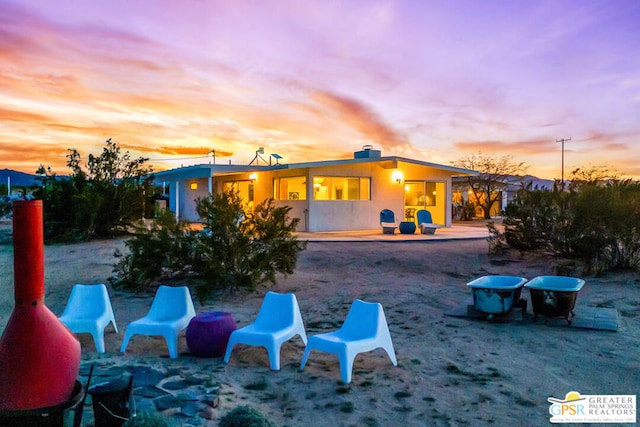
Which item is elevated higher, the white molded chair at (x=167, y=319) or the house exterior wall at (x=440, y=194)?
the house exterior wall at (x=440, y=194)

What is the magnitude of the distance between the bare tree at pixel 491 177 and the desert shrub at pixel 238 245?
69.7ft

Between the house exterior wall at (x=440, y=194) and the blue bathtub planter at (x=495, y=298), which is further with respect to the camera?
the house exterior wall at (x=440, y=194)

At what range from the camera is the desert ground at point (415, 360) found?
3.57 metres

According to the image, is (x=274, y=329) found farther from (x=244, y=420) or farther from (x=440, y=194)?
(x=440, y=194)

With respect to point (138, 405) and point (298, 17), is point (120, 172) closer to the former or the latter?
point (298, 17)

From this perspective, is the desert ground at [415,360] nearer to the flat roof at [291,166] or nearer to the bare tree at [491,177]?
the flat roof at [291,166]

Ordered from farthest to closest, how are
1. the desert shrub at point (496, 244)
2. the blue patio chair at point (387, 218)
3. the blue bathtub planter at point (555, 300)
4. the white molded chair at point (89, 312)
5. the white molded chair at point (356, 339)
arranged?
the blue patio chair at point (387, 218), the desert shrub at point (496, 244), the blue bathtub planter at point (555, 300), the white molded chair at point (89, 312), the white molded chair at point (356, 339)

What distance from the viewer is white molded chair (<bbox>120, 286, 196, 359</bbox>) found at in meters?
4.88

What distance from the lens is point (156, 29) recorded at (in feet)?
32.1

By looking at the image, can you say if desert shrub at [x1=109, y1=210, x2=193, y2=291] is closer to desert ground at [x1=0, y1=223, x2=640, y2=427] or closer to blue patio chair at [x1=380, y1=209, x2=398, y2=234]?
desert ground at [x1=0, y1=223, x2=640, y2=427]

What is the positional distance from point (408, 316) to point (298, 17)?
21.7 ft

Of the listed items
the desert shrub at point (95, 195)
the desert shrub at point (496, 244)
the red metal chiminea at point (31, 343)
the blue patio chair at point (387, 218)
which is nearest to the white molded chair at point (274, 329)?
the red metal chiminea at point (31, 343)

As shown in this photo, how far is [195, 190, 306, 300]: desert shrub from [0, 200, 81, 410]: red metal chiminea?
14.8 feet

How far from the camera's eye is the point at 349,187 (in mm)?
17547
